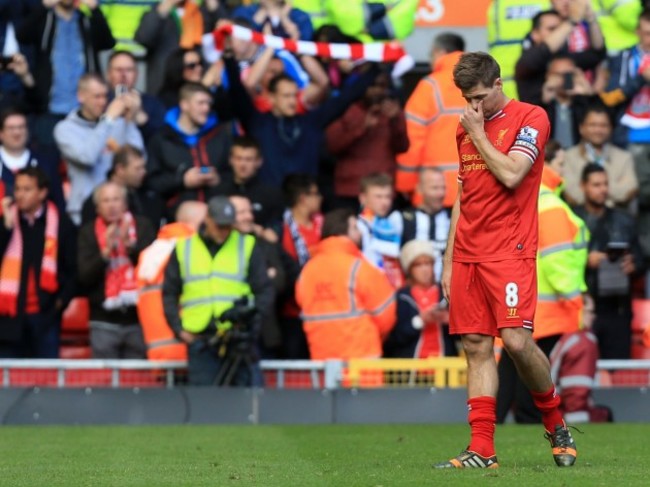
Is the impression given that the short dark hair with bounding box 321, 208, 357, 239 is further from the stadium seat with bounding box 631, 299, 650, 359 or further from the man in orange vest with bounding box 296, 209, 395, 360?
the stadium seat with bounding box 631, 299, 650, 359

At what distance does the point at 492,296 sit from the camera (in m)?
8.89

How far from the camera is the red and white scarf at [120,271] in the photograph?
15.2m

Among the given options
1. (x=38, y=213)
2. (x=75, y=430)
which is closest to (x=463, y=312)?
(x=75, y=430)

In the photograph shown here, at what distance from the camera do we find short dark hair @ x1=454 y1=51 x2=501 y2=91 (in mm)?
8711

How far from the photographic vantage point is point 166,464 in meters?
9.57

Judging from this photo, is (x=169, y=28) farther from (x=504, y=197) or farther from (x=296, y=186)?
(x=504, y=197)

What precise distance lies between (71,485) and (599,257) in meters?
8.94

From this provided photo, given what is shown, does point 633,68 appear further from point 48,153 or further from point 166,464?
point 166,464

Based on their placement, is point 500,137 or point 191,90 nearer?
point 500,137

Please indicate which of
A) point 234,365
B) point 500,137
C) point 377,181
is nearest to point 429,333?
point 377,181

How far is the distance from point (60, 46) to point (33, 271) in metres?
2.87

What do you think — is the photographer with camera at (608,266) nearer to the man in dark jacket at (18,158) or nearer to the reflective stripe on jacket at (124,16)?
the man in dark jacket at (18,158)

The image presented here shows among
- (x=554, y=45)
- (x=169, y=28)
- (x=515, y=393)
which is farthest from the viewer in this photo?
(x=169, y=28)

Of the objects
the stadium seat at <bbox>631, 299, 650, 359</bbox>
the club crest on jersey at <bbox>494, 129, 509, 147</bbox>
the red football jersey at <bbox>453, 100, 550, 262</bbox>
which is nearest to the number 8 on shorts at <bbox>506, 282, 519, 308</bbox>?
the red football jersey at <bbox>453, 100, 550, 262</bbox>
